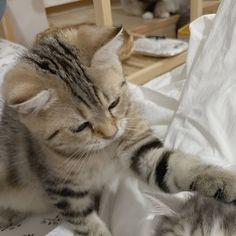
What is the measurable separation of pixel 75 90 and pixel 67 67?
0.19 ft

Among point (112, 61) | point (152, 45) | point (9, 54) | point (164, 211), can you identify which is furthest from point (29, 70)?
point (152, 45)

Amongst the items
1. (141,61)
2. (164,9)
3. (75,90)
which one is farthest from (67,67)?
(164,9)

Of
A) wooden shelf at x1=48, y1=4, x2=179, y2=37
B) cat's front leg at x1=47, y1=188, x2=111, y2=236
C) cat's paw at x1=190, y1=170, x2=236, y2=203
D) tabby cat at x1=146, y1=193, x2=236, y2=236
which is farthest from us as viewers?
wooden shelf at x1=48, y1=4, x2=179, y2=37

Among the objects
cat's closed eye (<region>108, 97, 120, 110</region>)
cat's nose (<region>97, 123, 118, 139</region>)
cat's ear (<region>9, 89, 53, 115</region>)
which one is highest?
cat's ear (<region>9, 89, 53, 115</region>)

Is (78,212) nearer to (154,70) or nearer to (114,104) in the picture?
(114,104)

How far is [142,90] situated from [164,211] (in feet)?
2.17

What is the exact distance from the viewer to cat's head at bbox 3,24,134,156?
769 millimetres

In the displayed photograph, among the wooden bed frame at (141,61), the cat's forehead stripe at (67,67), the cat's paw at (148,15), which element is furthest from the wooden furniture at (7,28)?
the cat's forehead stripe at (67,67)

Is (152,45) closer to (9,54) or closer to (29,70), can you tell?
(9,54)

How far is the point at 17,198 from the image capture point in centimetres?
99

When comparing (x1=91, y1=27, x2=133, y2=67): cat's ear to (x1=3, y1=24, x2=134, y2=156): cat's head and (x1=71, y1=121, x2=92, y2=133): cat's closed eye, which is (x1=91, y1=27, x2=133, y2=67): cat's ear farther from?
(x1=71, y1=121, x2=92, y2=133): cat's closed eye

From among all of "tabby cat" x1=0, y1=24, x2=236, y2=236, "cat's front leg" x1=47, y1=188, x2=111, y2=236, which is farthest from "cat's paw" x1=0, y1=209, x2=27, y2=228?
"cat's front leg" x1=47, y1=188, x2=111, y2=236

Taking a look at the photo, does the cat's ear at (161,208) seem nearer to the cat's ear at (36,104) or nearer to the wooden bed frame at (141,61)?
the cat's ear at (36,104)

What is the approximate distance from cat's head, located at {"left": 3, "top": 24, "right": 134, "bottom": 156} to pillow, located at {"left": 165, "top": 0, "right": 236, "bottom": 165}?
264 millimetres
